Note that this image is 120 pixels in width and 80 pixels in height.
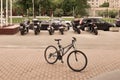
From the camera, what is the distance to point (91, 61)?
531 inches

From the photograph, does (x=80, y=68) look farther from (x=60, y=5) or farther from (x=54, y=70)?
(x=60, y=5)

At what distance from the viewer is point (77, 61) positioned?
11125 mm

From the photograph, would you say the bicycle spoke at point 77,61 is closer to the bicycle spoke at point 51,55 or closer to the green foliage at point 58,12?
the bicycle spoke at point 51,55

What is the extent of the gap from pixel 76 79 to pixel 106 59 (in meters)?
4.62

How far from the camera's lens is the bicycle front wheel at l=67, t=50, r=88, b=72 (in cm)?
1109

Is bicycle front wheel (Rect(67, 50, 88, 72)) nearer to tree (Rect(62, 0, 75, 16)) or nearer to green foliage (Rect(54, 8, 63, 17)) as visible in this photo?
green foliage (Rect(54, 8, 63, 17))

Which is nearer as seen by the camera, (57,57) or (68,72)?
(68,72)

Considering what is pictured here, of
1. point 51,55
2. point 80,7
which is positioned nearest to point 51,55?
point 51,55

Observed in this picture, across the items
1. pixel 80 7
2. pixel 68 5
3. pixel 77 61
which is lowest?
pixel 77 61

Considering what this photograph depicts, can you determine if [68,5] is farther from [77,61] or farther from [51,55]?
[77,61]

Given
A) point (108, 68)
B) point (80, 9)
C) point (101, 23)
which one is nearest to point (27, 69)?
point (108, 68)

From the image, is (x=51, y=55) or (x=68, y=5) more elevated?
(x=68, y=5)

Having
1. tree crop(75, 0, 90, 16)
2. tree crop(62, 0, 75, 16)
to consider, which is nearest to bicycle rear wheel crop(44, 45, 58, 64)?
tree crop(75, 0, 90, 16)

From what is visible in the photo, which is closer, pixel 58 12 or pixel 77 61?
pixel 77 61
